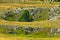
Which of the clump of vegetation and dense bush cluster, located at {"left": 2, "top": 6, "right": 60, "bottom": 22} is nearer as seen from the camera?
the clump of vegetation

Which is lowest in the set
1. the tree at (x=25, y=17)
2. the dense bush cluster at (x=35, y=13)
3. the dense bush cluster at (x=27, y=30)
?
the dense bush cluster at (x=35, y=13)

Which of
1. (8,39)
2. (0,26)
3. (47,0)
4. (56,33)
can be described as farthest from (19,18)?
(47,0)

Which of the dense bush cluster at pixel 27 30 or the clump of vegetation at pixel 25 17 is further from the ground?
the dense bush cluster at pixel 27 30

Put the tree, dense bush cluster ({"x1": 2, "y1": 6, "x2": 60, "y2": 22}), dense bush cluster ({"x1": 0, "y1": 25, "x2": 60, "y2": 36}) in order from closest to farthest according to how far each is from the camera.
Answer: dense bush cluster ({"x1": 0, "y1": 25, "x2": 60, "y2": 36}), the tree, dense bush cluster ({"x1": 2, "y1": 6, "x2": 60, "y2": 22})

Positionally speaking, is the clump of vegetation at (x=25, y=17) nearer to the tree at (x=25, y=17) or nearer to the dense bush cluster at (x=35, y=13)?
the tree at (x=25, y=17)

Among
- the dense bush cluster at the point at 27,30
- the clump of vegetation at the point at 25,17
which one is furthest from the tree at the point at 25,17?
the dense bush cluster at the point at 27,30

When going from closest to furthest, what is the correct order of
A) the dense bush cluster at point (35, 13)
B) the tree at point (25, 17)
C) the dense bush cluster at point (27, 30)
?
the dense bush cluster at point (27, 30) < the tree at point (25, 17) < the dense bush cluster at point (35, 13)

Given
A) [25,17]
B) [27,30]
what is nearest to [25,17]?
[25,17]

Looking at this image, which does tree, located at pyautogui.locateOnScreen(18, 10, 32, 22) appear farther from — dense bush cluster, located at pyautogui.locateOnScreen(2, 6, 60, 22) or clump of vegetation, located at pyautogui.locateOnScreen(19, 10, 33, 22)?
dense bush cluster, located at pyautogui.locateOnScreen(2, 6, 60, 22)

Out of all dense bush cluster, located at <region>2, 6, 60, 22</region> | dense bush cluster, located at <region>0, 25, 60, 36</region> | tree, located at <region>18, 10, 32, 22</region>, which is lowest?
dense bush cluster, located at <region>2, 6, 60, 22</region>

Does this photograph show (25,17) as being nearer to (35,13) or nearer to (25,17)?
(25,17)

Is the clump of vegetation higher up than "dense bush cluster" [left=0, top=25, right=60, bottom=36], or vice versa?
"dense bush cluster" [left=0, top=25, right=60, bottom=36]

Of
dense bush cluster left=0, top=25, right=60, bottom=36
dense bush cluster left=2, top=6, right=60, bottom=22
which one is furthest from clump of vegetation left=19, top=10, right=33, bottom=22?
dense bush cluster left=0, top=25, right=60, bottom=36
